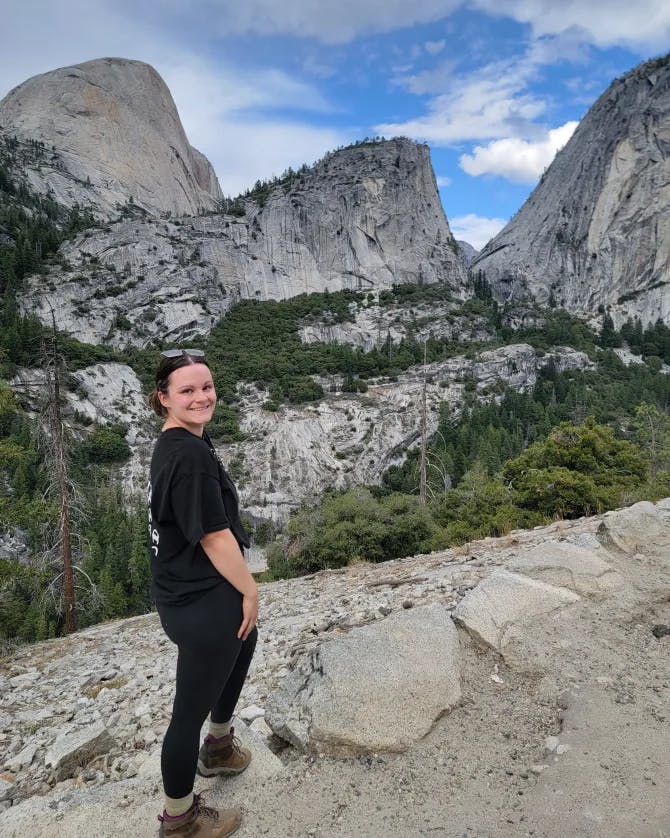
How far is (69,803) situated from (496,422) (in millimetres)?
57939

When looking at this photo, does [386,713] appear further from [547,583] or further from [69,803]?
[547,583]

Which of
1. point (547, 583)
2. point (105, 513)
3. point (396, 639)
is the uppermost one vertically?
point (396, 639)

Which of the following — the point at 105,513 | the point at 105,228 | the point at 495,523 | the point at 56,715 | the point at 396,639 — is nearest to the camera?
the point at 396,639

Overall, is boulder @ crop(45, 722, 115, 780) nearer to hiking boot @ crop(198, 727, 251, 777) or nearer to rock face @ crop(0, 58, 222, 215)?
hiking boot @ crop(198, 727, 251, 777)

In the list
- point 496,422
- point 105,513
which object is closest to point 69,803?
point 105,513

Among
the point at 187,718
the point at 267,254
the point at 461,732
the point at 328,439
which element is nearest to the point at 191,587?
the point at 187,718

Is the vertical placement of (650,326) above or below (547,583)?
above

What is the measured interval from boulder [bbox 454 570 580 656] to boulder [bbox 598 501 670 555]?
2.11 meters

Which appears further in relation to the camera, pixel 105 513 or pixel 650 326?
pixel 650 326

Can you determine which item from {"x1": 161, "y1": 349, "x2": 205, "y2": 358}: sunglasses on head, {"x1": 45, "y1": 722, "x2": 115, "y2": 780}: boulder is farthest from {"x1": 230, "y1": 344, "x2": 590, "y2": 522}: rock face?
{"x1": 161, "y1": 349, "x2": 205, "y2": 358}: sunglasses on head

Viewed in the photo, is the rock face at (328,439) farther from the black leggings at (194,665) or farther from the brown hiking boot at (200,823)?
the black leggings at (194,665)

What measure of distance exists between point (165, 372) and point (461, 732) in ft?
9.46

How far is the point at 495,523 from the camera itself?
1141 centimetres

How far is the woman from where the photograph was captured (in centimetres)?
195
